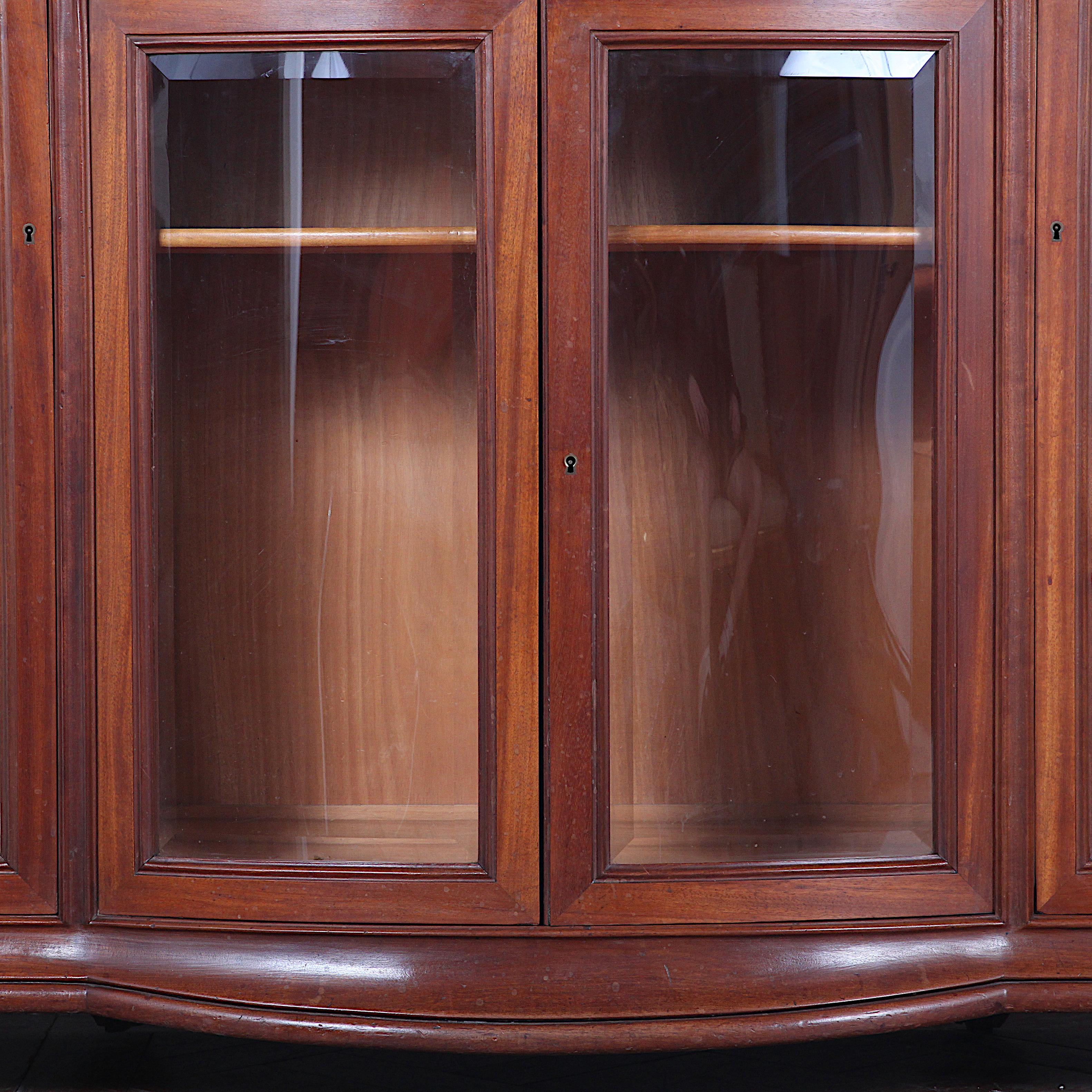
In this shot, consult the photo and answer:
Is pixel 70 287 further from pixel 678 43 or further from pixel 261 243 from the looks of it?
pixel 678 43

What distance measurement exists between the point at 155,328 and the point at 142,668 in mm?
266

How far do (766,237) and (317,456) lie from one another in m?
0.41

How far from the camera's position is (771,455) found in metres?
0.86

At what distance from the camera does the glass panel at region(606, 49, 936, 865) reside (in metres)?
0.83

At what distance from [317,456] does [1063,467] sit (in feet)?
1.94

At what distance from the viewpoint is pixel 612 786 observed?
825mm

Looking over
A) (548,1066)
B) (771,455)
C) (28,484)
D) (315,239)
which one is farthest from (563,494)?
(548,1066)

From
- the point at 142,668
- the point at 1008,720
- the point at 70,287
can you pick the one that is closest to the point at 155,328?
the point at 70,287

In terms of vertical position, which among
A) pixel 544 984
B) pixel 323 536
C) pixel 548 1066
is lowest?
pixel 548 1066

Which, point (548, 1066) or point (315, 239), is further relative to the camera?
point (548, 1066)

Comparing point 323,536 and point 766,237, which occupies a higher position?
point 766,237

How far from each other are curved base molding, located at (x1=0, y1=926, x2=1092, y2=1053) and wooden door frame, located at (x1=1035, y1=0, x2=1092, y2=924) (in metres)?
0.08

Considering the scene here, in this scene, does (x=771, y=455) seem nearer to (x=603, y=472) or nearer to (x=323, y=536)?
(x=603, y=472)

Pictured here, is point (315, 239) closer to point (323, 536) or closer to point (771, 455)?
point (323, 536)
